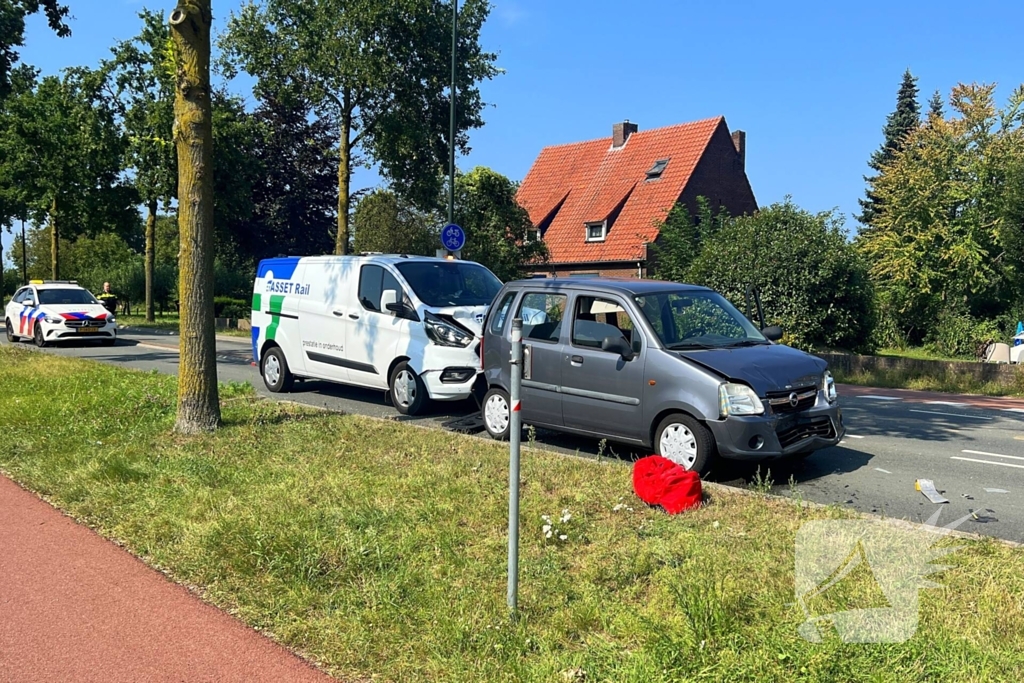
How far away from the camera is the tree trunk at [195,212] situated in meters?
8.84

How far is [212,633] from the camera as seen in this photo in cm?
423

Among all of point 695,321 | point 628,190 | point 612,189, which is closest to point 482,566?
point 695,321

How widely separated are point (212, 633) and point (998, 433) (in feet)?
32.7

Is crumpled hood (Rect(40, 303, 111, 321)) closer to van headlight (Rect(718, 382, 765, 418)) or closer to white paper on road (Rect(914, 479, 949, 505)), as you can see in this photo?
van headlight (Rect(718, 382, 765, 418))

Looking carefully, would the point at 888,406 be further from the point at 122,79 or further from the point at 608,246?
the point at 122,79

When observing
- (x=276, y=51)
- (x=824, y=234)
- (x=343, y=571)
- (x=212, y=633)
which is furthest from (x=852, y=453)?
(x=276, y=51)

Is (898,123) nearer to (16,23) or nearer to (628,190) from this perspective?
(628,190)

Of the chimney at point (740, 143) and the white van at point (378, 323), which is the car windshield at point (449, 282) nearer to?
the white van at point (378, 323)

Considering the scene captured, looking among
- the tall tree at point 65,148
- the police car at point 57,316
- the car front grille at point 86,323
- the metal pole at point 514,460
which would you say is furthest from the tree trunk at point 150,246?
the metal pole at point 514,460

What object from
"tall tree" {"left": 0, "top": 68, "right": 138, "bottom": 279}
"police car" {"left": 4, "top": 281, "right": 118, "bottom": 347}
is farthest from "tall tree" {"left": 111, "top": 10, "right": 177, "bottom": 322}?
"police car" {"left": 4, "top": 281, "right": 118, "bottom": 347}

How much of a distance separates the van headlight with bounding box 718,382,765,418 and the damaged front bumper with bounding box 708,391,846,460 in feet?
0.17

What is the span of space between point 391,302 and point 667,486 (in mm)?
5952

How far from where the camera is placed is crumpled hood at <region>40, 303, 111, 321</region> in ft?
74.2

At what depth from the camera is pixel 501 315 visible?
9.16 meters
